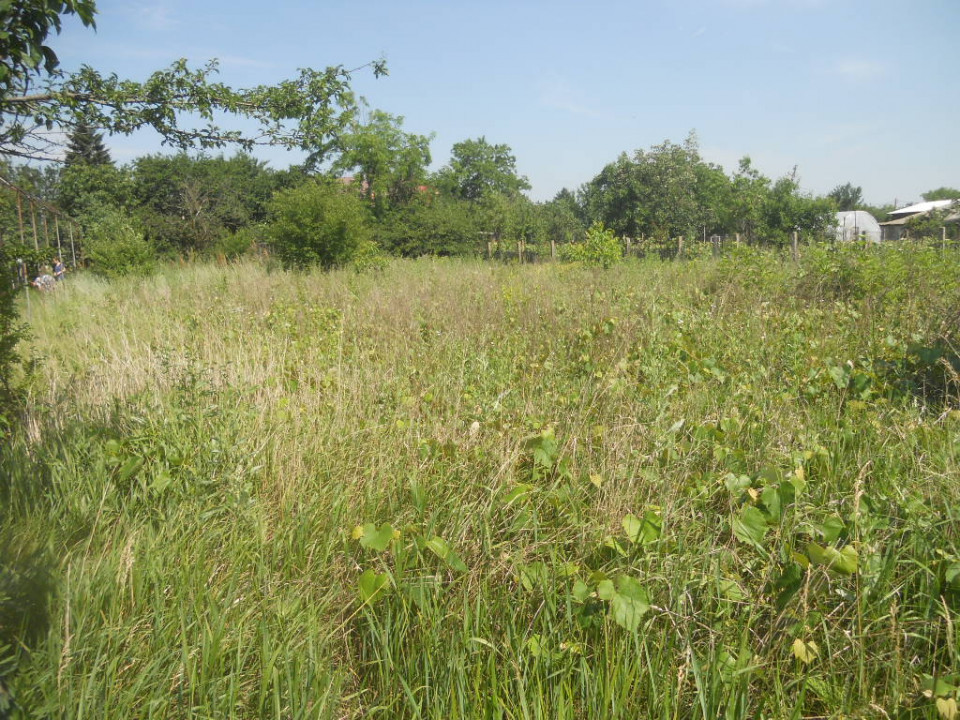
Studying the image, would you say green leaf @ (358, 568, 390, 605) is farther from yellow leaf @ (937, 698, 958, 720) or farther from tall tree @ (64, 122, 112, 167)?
tall tree @ (64, 122, 112, 167)

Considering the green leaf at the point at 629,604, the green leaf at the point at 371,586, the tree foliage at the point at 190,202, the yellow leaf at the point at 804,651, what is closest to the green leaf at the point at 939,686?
the yellow leaf at the point at 804,651

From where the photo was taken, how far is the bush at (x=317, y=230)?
14344mm

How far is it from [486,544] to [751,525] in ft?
3.02

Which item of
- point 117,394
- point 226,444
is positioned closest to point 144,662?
point 226,444

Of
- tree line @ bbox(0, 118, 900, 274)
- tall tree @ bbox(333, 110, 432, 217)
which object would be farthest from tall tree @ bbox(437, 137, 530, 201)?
tall tree @ bbox(333, 110, 432, 217)

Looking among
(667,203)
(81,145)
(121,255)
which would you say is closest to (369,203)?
(667,203)

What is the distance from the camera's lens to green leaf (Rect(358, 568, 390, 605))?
192cm

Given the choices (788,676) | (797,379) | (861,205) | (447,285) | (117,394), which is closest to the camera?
(788,676)

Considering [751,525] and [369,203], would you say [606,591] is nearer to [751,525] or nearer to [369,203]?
[751,525]

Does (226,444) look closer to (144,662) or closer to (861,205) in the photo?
(144,662)

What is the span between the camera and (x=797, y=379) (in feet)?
12.7

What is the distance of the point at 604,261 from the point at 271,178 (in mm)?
30989

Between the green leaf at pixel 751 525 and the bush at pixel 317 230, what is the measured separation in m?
13.0

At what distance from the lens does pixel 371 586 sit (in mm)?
1929
